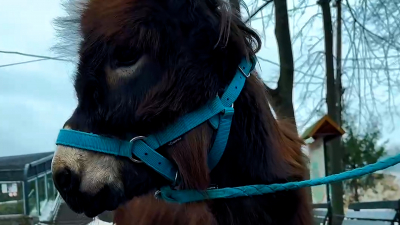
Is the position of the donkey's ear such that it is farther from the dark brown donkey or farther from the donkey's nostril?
the donkey's nostril

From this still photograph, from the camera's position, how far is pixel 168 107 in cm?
213

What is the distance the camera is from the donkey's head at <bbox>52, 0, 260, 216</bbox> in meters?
2.07

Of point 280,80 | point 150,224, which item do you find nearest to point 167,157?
point 150,224

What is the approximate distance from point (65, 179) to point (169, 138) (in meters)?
0.40

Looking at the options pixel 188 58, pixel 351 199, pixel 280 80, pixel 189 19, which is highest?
pixel 280 80

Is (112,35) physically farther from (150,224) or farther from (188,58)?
(150,224)

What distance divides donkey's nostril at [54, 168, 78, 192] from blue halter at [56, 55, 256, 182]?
10cm

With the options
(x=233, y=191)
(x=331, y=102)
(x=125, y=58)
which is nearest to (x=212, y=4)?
(x=125, y=58)

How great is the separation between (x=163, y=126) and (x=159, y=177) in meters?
0.20

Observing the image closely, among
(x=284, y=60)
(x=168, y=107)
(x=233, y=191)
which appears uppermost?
(x=284, y=60)

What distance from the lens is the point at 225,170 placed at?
233 centimetres

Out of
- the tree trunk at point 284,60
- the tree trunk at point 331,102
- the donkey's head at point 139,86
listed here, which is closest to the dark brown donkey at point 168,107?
the donkey's head at point 139,86

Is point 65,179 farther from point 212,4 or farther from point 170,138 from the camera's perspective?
point 212,4

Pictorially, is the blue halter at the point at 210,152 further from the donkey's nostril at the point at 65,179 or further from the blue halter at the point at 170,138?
the donkey's nostril at the point at 65,179
